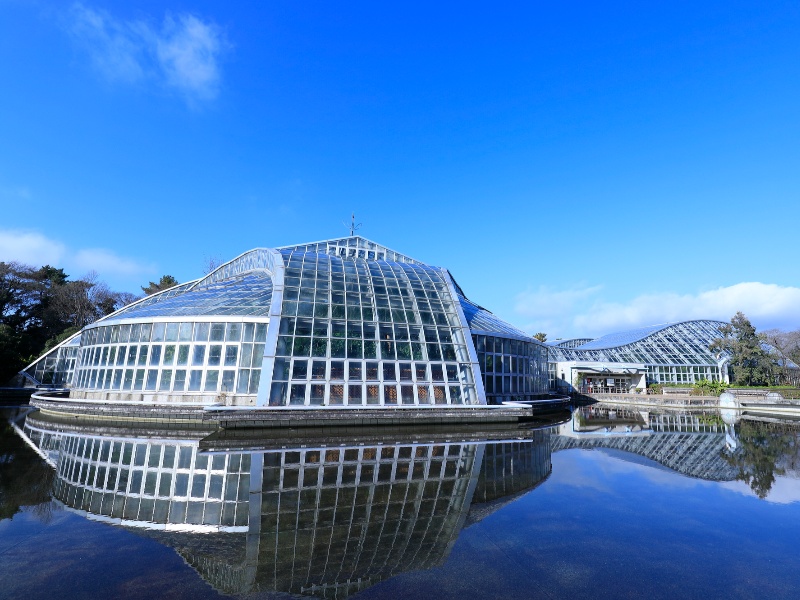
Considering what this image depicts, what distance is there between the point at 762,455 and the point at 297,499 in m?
18.2

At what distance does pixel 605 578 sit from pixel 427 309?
23.8m

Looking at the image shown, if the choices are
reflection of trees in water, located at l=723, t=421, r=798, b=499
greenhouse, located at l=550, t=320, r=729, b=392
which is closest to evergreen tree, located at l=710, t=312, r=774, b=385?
greenhouse, located at l=550, t=320, r=729, b=392

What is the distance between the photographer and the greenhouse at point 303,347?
81.2 ft

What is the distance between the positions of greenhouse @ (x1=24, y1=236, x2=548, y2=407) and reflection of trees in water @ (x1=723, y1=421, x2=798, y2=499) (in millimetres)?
12853

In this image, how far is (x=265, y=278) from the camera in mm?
33500

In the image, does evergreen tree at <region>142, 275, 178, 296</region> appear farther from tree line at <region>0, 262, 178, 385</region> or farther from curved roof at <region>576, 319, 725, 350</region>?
curved roof at <region>576, 319, 725, 350</region>

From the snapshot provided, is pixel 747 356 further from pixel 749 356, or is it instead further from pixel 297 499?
pixel 297 499

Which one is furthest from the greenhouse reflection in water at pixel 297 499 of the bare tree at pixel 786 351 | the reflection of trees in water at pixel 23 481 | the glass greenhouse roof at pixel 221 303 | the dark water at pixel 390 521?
the bare tree at pixel 786 351

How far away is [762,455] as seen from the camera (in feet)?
56.6

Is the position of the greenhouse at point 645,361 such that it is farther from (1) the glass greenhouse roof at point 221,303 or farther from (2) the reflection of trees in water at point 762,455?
(1) the glass greenhouse roof at point 221,303

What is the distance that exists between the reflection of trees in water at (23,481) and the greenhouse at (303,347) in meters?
9.11

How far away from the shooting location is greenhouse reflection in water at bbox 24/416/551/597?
7262 mm

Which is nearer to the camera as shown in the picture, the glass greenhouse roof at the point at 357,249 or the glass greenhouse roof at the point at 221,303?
the glass greenhouse roof at the point at 221,303

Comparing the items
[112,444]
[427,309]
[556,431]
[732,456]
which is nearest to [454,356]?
[427,309]
